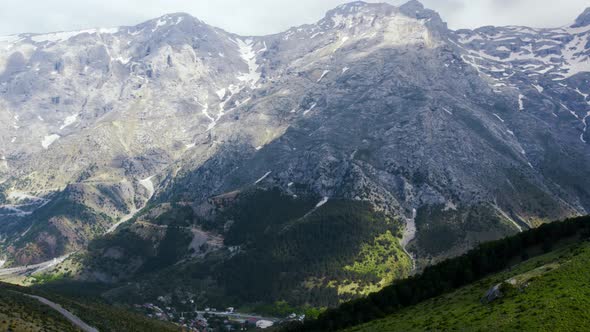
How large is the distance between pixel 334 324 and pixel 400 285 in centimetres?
1964

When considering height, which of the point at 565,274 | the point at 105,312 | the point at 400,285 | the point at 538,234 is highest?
the point at 565,274

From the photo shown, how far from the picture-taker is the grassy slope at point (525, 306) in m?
67.6

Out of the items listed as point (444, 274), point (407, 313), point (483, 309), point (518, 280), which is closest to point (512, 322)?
point (483, 309)

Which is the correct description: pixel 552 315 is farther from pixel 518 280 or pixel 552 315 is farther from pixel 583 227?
pixel 583 227

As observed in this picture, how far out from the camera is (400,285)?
129 m

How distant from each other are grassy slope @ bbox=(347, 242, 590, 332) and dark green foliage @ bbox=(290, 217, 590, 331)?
1046 cm

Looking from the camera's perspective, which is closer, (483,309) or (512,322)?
(512,322)

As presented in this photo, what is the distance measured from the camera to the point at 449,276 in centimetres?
12094

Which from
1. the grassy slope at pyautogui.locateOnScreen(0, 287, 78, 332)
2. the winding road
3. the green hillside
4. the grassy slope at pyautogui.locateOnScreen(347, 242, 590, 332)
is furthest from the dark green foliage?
the grassy slope at pyautogui.locateOnScreen(0, 287, 78, 332)

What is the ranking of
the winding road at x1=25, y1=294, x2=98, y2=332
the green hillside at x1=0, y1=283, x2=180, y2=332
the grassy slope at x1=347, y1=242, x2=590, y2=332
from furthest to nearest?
the winding road at x1=25, y1=294, x2=98, y2=332 < the green hillside at x1=0, y1=283, x2=180, y2=332 < the grassy slope at x1=347, y1=242, x2=590, y2=332

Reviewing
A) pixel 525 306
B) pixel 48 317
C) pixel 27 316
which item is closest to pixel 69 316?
pixel 48 317

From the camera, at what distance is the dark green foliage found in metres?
117

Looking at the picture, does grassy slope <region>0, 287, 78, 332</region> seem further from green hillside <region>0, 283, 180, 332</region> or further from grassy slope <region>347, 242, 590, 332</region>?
grassy slope <region>347, 242, 590, 332</region>

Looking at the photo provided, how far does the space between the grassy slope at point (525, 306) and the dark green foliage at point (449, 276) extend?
10.5m
